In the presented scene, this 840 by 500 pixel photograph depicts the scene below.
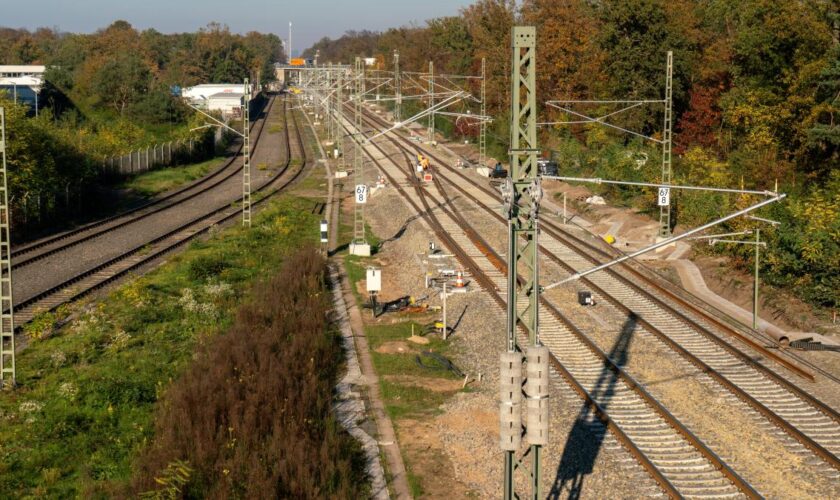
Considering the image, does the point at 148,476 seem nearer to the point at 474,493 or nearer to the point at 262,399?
the point at 262,399

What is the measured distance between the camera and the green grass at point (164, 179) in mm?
58753

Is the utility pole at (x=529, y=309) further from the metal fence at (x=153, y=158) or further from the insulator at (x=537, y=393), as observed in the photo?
the metal fence at (x=153, y=158)

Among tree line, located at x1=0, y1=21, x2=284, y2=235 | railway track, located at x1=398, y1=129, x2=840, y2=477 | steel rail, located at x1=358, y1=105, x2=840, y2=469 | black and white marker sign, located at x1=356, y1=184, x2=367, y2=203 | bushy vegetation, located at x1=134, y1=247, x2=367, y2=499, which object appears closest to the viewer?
bushy vegetation, located at x1=134, y1=247, x2=367, y2=499

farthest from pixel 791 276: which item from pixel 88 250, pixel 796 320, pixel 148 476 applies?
pixel 88 250

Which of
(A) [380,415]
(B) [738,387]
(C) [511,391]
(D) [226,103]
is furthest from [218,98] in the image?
(C) [511,391]

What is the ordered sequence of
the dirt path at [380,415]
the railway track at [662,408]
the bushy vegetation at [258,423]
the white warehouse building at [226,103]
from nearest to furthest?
the bushy vegetation at [258,423] → the dirt path at [380,415] → the railway track at [662,408] → the white warehouse building at [226,103]

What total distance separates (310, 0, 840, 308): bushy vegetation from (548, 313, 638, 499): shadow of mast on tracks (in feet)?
35.9

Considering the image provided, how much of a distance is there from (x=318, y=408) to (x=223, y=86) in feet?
409

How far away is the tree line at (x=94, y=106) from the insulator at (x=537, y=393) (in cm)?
3408

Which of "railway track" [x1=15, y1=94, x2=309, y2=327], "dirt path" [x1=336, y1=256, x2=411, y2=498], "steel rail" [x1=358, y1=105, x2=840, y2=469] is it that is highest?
"railway track" [x1=15, y1=94, x2=309, y2=327]

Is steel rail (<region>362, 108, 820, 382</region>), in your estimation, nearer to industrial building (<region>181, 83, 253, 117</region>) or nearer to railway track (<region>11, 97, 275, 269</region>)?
railway track (<region>11, 97, 275, 269</region>)

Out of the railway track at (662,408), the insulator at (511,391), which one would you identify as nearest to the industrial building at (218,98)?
the railway track at (662,408)

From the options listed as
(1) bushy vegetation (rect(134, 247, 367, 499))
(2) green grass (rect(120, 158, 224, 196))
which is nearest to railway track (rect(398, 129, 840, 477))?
(1) bushy vegetation (rect(134, 247, 367, 499))

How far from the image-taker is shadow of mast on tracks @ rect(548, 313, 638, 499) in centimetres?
1633
